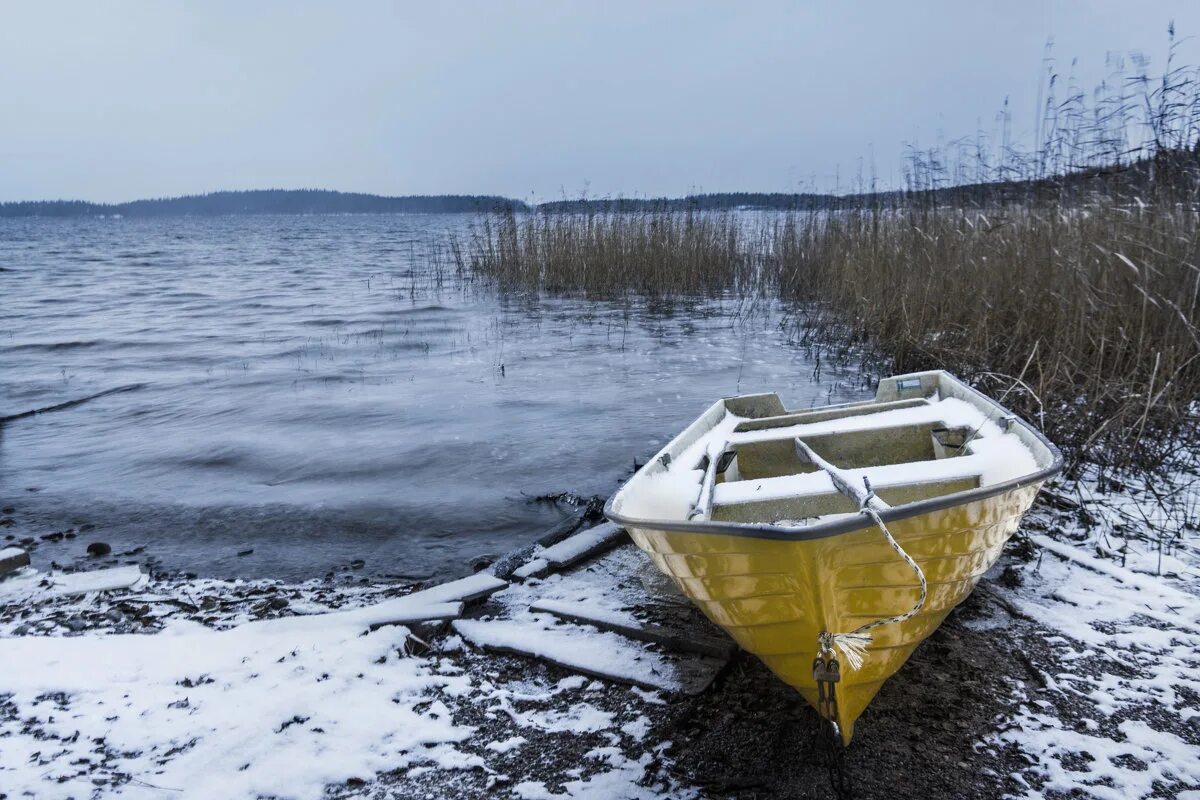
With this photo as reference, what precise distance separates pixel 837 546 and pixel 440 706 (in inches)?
55.7

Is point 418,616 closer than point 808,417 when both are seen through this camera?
Yes

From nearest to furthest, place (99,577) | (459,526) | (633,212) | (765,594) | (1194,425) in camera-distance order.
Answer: (765,594)
(99,577)
(1194,425)
(459,526)
(633,212)

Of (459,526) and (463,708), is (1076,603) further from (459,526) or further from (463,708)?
(459,526)

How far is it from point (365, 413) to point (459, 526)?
3.28 metres

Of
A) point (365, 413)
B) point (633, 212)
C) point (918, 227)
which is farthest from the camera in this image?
point (633, 212)

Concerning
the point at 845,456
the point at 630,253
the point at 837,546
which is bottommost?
the point at 845,456

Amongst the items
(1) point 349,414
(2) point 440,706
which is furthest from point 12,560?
(1) point 349,414

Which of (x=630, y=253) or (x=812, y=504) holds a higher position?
(x=630, y=253)

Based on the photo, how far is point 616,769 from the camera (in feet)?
7.56

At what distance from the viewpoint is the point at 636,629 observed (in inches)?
119

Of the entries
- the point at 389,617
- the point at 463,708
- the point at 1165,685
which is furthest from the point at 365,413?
the point at 1165,685

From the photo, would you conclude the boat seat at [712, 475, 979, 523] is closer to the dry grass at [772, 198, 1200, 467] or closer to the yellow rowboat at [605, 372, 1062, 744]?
the yellow rowboat at [605, 372, 1062, 744]

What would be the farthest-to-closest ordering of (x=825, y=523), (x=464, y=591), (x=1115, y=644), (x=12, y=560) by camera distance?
1. (x=12, y=560)
2. (x=464, y=591)
3. (x=1115, y=644)
4. (x=825, y=523)

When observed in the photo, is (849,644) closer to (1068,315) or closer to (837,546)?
(837,546)
